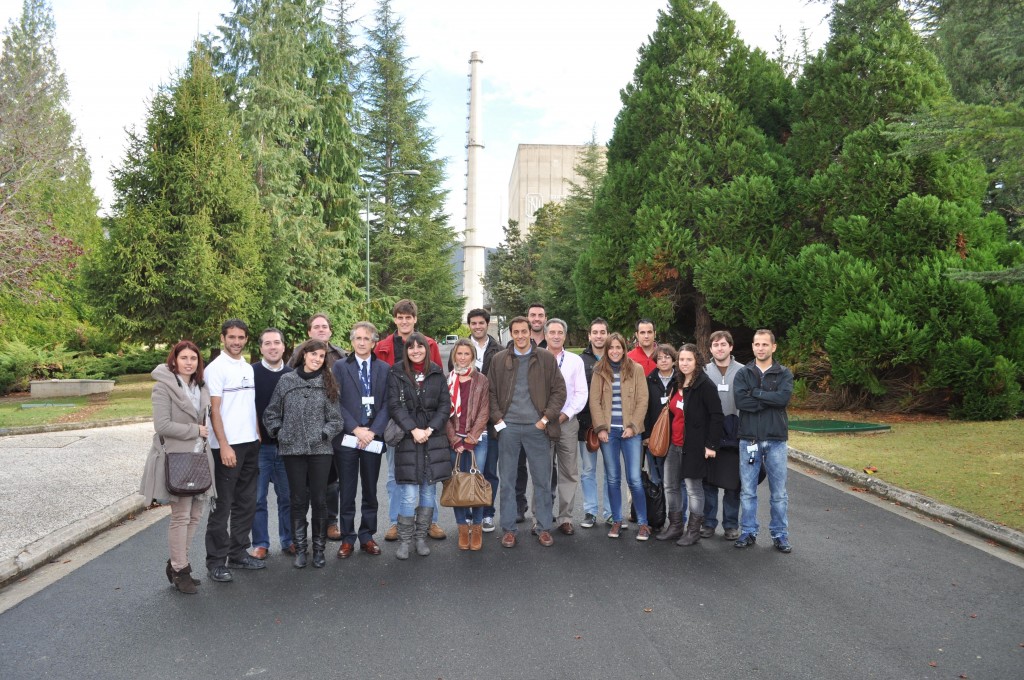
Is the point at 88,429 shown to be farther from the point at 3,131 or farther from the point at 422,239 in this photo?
the point at 422,239

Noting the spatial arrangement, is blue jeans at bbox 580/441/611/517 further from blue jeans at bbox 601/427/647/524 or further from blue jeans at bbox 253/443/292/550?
blue jeans at bbox 253/443/292/550

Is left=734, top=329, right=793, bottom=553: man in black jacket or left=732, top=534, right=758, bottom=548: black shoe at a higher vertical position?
left=734, top=329, right=793, bottom=553: man in black jacket

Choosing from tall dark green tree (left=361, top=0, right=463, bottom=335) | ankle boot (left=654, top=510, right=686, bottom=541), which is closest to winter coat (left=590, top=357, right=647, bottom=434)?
ankle boot (left=654, top=510, right=686, bottom=541)

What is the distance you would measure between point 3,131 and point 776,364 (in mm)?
19752

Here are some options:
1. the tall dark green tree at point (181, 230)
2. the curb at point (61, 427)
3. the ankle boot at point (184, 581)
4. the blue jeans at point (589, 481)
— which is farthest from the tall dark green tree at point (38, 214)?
the blue jeans at point (589, 481)

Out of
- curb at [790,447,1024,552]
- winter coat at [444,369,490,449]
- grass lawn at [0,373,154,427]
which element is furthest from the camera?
grass lawn at [0,373,154,427]

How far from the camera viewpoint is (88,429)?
48.6ft

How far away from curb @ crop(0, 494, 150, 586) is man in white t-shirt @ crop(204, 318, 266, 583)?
91 centimetres

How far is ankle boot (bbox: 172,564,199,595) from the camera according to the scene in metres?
5.43

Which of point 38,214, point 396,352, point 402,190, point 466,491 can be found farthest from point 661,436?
point 402,190

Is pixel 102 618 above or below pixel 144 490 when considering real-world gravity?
below

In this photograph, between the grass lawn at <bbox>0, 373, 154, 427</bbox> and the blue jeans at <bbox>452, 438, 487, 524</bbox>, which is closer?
the blue jeans at <bbox>452, 438, 487, 524</bbox>

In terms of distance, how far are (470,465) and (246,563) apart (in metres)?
2.12

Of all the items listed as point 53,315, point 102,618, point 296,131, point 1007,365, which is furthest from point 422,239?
point 102,618
